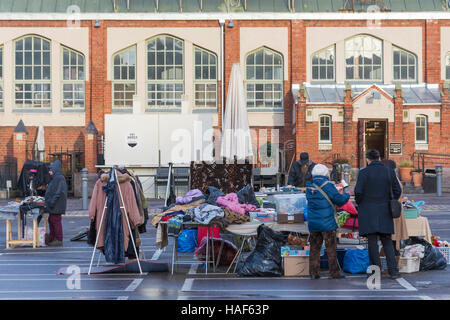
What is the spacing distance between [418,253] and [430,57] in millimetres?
26176

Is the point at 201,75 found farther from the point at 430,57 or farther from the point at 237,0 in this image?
the point at 430,57

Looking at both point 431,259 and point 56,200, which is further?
point 56,200

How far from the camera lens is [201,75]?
119 feet

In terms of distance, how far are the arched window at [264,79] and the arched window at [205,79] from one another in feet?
5.71

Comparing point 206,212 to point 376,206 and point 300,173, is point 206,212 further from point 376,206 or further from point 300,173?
point 300,173

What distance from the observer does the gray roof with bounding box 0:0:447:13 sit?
36375mm

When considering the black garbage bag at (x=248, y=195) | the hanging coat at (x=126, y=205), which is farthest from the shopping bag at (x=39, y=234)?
the black garbage bag at (x=248, y=195)

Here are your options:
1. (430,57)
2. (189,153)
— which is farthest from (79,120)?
(430,57)

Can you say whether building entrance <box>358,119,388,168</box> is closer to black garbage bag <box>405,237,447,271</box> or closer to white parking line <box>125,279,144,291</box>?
black garbage bag <box>405,237,447,271</box>

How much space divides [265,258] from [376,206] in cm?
192

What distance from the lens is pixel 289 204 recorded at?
11.5m

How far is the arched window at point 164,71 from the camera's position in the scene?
36.1 metres

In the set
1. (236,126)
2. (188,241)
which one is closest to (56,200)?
(188,241)

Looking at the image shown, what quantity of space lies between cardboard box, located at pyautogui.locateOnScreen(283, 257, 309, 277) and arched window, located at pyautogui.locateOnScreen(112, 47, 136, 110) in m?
26.1
